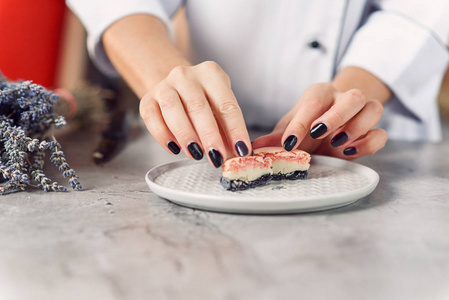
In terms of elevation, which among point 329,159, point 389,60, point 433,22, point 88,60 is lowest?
point 88,60

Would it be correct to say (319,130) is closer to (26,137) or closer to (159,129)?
(159,129)

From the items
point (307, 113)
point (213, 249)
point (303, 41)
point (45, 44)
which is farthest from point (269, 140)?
point (45, 44)

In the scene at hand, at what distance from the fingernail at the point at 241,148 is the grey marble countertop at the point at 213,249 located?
14 centimetres

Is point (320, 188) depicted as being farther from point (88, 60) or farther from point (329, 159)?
point (88, 60)

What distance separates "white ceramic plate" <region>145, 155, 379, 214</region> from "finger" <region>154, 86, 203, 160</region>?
0.23 ft

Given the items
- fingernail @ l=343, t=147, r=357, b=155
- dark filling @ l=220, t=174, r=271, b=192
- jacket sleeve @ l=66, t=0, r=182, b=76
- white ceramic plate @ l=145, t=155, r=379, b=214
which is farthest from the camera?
jacket sleeve @ l=66, t=0, r=182, b=76

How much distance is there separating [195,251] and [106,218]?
0.64 ft

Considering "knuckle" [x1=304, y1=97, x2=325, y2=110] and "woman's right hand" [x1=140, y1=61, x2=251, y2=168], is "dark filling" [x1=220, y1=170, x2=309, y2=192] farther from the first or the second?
"knuckle" [x1=304, y1=97, x2=325, y2=110]

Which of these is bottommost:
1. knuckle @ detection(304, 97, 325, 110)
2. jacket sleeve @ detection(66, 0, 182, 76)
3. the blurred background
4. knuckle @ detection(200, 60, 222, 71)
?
the blurred background

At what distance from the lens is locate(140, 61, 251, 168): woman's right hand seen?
775 mm

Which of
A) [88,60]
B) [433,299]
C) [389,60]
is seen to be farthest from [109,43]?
[88,60]

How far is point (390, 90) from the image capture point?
133 cm

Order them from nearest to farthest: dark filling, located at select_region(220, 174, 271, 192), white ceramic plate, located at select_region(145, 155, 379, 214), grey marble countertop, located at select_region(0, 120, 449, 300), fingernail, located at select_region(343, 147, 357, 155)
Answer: grey marble countertop, located at select_region(0, 120, 449, 300), white ceramic plate, located at select_region(145, 155, 379, 214), dark filling, located at select_region(220, 174, 271, 192), fingernail, located at select_region(343, 147, 357, 155)

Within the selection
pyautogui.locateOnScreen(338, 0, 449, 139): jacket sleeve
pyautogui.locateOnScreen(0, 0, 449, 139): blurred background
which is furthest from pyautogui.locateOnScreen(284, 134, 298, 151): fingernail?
pyautogui.locateOnScreen(0, 0, 449, 139): blurred background
